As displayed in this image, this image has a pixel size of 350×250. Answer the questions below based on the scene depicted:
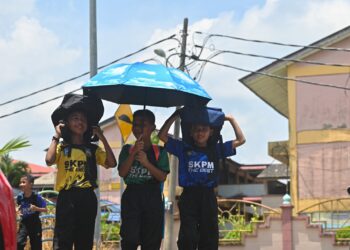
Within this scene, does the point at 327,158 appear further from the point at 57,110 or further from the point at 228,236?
the point at 57,110

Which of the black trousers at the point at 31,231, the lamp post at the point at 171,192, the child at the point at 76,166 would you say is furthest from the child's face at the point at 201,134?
the lamp post at the point at 171,192

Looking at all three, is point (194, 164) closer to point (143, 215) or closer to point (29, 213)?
point (143, 215)

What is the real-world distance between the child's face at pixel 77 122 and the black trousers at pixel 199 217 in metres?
1.10

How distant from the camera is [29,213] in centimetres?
975

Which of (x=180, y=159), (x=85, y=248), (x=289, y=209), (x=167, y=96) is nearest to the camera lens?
(x=85, y=248)

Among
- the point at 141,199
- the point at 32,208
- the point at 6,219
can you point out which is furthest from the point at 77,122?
the point at 32,208

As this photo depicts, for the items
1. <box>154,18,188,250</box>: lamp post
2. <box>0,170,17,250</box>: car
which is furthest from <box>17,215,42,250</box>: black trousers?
<box>0,170,17,250</box>: car

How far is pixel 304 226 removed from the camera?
52.6 feet

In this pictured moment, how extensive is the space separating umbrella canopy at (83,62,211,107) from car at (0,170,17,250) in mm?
1948

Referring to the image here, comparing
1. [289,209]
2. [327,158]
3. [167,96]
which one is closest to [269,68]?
[327,158]

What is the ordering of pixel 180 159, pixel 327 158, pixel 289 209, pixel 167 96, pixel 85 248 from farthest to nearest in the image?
pixel 327 158, pixel 289 209, pixel 167 96, pixel 180 159, pixel 85 248

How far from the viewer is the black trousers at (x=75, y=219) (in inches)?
218

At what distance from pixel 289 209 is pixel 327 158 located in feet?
14.2

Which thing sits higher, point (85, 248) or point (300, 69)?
point (300, 69)
